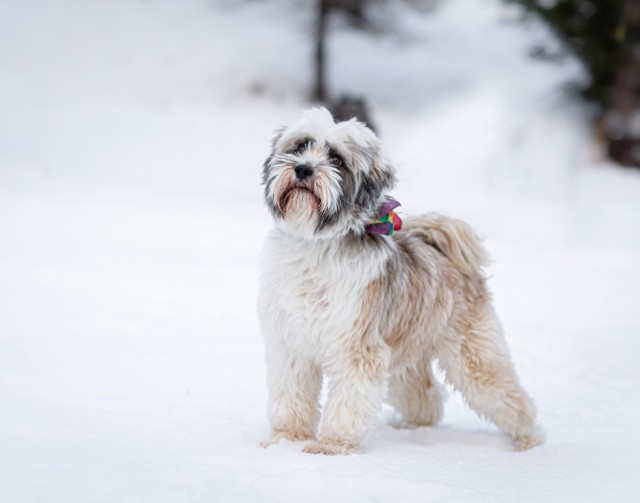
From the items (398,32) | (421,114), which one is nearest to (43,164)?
(421,114)

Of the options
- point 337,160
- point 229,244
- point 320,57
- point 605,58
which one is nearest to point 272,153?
point 337,160

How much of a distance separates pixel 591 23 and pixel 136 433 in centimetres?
1533

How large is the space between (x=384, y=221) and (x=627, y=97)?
1328 cm

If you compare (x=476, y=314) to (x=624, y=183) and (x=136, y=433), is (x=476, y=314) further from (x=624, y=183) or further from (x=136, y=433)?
(x=624, y=183)

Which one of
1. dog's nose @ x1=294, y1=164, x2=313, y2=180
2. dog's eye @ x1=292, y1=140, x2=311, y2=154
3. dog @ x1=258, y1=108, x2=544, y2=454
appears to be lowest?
dog @ x1=258, y1=108, x2=544, y2=454

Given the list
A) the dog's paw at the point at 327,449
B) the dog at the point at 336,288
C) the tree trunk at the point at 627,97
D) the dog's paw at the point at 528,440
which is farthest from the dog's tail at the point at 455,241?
the tree trunk at the point at 627,97

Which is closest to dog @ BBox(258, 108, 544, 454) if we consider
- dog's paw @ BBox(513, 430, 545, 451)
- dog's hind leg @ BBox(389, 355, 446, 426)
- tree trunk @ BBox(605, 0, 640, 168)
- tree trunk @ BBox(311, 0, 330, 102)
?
dog's hind leg @ BBox(389, 355, 446, 426)

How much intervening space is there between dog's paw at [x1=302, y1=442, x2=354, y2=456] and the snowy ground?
96 mm

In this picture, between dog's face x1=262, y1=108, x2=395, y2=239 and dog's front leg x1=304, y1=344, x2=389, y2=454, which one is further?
dog's front leg x1=304, y1=344, x2=389, y2=454

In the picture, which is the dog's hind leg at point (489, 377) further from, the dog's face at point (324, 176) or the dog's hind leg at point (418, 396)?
the dog's face at point (324, 176)

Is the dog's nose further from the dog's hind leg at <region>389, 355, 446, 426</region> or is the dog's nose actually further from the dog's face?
the dog's hind leg at <region>389, 355, 446, 426</region>

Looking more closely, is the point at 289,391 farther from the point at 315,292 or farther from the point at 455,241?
the point at 455,241

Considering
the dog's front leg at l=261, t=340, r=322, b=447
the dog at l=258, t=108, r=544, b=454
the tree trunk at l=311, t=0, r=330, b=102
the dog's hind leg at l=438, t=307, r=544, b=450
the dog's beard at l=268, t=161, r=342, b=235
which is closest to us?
the dog's beard at l=268, t=161, r=342, b=235

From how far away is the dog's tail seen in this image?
539cm
